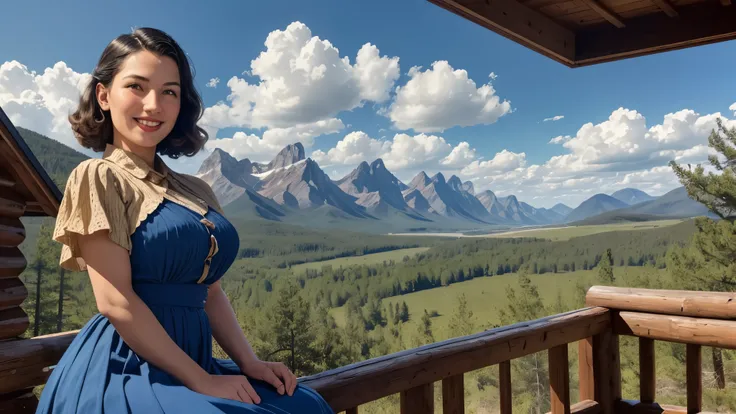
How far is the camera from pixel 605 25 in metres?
2.31

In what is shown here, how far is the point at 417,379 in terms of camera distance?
163 cm

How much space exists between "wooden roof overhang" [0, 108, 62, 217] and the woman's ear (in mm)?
1739

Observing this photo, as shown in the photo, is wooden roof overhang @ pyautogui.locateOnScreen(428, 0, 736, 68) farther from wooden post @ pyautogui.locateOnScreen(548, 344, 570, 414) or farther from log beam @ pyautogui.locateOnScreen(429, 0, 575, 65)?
wooden post @ pyautogui.locateOnScreen(548, 344, 570, 414)

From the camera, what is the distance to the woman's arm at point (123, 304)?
0.86 metres

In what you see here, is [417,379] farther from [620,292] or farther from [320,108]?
[320,108]

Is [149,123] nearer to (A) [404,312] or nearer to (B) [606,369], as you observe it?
(B) [606,369]

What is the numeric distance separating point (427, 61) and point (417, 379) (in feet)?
584

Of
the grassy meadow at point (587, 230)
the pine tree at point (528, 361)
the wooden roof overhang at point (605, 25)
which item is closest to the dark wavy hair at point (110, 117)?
the wooden roof overhang at point (605, 25)

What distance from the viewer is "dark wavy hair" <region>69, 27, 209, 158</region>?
39.3 inches

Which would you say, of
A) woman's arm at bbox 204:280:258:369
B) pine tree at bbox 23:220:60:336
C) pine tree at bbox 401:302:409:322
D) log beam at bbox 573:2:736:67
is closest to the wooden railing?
woman's arm at bbox 204:280:258:369

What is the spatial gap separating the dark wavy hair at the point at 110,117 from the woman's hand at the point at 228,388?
0.51 metres

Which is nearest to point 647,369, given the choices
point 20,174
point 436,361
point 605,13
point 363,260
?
point 436,361

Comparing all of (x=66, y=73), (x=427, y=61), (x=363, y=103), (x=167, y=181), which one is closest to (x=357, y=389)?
(x=167, y=181)

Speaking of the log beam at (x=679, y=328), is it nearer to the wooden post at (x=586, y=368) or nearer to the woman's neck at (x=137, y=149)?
the wooden post at (x=586, y=368)
